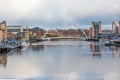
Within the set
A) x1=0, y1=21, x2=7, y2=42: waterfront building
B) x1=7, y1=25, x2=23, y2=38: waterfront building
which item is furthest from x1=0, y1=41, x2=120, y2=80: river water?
x1=7, y1=25, x2=23, y2=38: waterfront building

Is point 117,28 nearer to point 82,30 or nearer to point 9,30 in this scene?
point 82,30

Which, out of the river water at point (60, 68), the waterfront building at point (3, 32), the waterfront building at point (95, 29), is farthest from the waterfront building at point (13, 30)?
the river water at point (60, 68)

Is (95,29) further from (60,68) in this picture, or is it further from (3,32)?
(60,68)

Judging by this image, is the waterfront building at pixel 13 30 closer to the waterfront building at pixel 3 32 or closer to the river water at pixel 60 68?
the waterfront building at pixel 3 32

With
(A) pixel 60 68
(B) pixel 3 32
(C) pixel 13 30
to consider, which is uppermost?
(C) pixel 13 30

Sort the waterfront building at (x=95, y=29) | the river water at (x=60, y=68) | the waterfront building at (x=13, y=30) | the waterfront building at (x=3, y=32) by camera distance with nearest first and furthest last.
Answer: the river water at (x=60, y=68), the waterfront building at (x=3, y=32), the waterfront building at (x=13, y=30), the waterfront building at (x=95, y=29)

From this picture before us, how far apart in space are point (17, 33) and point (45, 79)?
12932 cm

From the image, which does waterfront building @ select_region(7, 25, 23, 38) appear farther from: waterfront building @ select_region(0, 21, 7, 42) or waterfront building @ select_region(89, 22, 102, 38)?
waterfront building @ select_region(89, 22, 102, 38)

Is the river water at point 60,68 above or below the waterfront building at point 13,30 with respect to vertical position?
below

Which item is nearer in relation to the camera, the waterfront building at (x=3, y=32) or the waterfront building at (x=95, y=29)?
the waterfront building at (x=3, y=32)

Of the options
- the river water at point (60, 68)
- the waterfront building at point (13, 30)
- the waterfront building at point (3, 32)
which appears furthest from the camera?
the waterfront building at point (13, 30)

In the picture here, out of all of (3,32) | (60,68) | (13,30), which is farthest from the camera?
(13,30)

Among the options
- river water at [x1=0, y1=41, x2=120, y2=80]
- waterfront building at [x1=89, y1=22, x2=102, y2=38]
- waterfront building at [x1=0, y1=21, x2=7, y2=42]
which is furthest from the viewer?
waterfront building at [x1=89, y1=22, x2=102, y2=38]

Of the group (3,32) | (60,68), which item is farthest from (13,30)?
(60,68)
